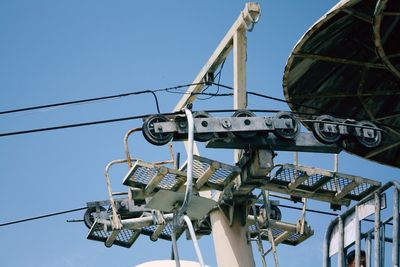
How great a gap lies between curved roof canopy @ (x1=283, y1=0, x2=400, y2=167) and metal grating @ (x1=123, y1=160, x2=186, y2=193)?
138 inches

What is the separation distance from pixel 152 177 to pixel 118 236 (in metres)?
4.90

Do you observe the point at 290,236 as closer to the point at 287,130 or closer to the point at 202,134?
the point at 287,130

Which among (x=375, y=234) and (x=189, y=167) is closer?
(x=375, y=234)

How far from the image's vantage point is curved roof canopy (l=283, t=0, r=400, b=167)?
21.2 m

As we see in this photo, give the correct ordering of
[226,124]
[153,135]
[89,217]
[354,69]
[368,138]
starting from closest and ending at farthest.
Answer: [153,135]
[226,124]
[368,138]
[354,69]
[89,217]

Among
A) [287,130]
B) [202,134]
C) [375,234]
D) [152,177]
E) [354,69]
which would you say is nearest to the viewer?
[375,234]

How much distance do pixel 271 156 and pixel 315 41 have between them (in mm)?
3406

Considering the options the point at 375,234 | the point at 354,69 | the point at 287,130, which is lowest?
the point at 375,234

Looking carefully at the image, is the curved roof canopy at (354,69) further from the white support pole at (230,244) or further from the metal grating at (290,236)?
the white support pole at (230,244)

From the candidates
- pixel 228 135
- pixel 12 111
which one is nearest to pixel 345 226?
pixel 228 135

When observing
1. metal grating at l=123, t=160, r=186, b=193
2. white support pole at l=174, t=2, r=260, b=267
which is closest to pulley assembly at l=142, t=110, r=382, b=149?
metal grating at l=123, t=160, r=186, b=193

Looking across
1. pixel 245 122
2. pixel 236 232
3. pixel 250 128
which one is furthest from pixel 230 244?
pixel 245 122

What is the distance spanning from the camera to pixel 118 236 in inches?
967

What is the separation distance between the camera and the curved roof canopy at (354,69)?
21234 mm
